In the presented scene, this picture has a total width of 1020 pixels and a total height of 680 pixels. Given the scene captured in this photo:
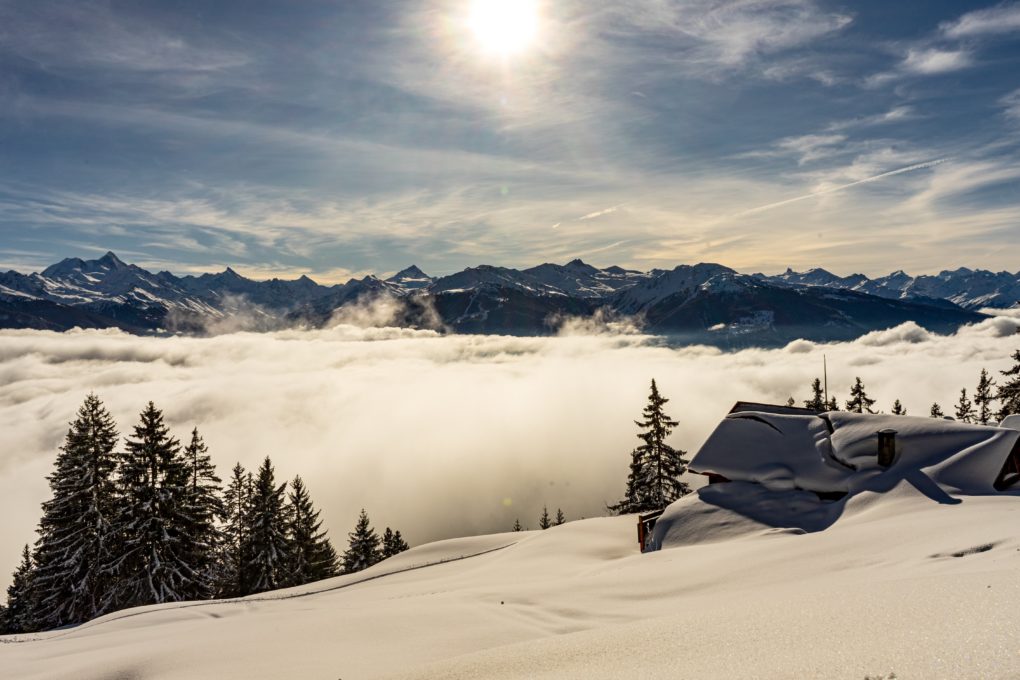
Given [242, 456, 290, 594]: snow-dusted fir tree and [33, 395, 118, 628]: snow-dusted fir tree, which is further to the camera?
[242, 456, 290, 594]: snow-dusted fir tree

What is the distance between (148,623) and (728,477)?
28.3 meters

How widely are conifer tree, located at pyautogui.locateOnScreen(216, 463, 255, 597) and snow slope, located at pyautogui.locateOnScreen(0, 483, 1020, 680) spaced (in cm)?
1989

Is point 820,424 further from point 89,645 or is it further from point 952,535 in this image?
point 89,645

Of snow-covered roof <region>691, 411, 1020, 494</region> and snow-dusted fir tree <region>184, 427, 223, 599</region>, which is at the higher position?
snow-covered roof <region>691, 411, 1020, 494</region>

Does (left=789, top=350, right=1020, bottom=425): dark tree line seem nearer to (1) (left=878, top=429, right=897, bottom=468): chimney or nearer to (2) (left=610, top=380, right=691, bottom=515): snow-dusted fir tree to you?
(2) (left=610, top=380, right=691, bottom=515): snow-dusted fir tree

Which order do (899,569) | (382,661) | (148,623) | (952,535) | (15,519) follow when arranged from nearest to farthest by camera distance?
1. (382,661)
2. (899,569)
3. (952,535)
4. (148,623)
5. (15,519)

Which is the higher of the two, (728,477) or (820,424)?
(820,424)

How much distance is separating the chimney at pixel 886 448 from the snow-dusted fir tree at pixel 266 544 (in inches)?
1618

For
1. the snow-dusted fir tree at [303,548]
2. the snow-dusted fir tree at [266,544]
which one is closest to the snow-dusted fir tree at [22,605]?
the snow-dusted fir tree at [266,544]

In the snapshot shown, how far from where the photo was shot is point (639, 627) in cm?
725

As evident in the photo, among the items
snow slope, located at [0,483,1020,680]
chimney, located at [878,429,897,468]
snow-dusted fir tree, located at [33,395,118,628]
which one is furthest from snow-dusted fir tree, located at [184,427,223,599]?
chimney, located at [878,429,897,468]

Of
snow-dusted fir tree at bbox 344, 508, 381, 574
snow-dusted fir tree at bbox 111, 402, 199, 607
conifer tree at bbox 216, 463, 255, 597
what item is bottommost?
snow-dusted fir tree at bbox 344, 508, 381, 574

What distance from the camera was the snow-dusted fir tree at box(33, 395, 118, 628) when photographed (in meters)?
30.9

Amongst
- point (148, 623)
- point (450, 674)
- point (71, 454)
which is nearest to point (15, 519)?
point (71, 454)
